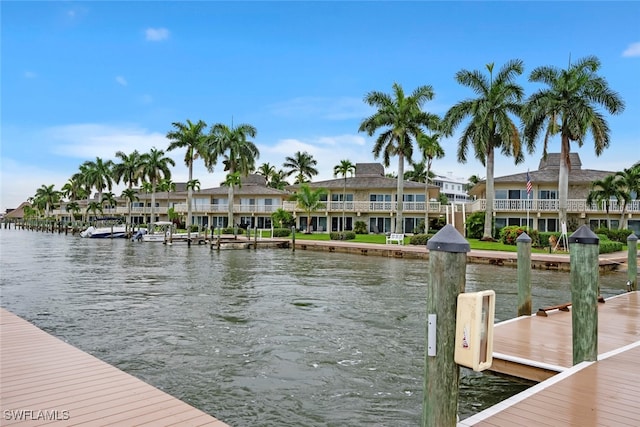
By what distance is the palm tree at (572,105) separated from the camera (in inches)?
1235

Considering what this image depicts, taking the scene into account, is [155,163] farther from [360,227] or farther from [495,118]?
[495,118]

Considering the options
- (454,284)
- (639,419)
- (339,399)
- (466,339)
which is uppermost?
(454,284)

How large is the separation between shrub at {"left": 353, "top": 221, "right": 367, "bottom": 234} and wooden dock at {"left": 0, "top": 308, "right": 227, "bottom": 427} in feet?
154

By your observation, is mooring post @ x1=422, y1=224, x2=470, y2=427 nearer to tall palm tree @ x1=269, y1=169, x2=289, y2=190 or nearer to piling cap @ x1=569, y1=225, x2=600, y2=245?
piling cap @ x1=569, y1=225, x2=600, y2=245

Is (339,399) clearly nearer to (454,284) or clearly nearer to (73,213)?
(454,284)

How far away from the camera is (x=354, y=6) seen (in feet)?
64.0

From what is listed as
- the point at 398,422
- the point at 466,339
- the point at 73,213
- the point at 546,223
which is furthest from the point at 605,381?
the point at 73,213

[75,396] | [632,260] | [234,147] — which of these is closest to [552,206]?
[632,260]

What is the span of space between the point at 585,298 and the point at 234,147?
53316 mm

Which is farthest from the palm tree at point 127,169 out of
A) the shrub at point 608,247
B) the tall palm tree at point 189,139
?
the shrub at point 608,247

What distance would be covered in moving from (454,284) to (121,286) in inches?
666

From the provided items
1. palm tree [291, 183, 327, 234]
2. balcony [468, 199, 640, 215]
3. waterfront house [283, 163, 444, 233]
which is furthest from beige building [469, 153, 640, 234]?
palm tree [291, 183, 327, 234]

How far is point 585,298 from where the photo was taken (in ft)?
21.7

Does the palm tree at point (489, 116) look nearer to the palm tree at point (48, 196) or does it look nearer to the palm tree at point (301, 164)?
the palm tree at point (301, 164)
